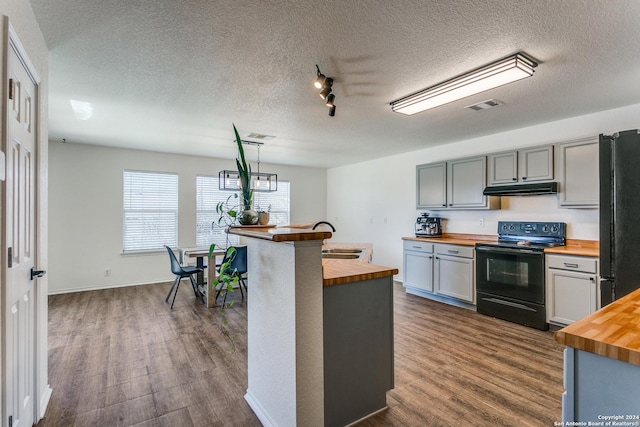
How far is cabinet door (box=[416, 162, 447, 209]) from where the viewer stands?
15.8 feet

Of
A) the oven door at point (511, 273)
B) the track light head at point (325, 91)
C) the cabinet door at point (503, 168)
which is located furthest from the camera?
the cabinet door at point (503, 168)

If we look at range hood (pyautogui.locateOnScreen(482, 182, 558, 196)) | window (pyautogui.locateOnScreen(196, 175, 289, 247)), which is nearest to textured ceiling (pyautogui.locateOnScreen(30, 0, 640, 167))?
range hood (pyautogui.locateOnScreen(482, 182, 558, 196))

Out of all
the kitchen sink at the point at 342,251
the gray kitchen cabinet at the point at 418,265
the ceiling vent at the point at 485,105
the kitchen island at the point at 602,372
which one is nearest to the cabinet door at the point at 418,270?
the gray kitchen cabinet at the point at 418,265

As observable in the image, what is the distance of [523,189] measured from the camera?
3797mm

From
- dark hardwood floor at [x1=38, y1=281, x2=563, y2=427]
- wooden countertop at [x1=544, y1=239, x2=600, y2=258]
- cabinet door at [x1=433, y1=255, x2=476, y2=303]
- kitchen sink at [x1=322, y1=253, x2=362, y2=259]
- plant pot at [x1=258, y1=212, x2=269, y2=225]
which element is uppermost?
plant pot at [x1=258, y1=212, x2=269, y2=225]

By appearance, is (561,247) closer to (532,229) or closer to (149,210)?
(532,229)

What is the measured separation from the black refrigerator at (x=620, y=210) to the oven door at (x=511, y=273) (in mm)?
1524

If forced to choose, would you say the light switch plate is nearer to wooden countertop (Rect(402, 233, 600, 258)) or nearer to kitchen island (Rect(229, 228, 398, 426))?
kitchen island (Rect(229, 228, 398, 426))

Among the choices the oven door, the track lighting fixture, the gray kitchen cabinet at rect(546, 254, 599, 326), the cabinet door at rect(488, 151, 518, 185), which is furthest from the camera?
the cabinet door at rect(488, 151, 518, 185)

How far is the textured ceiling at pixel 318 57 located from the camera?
1.77 m

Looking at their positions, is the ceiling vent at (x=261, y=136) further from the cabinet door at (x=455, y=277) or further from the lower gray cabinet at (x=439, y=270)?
the cabinet door at (x=455, y=277)

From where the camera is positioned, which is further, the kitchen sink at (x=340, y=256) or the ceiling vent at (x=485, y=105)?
the kitchen sink at (x=340, y=256)

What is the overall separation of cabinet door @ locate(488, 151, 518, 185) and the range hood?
88 mm

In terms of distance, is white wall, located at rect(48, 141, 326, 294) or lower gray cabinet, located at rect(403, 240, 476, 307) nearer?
lower gray cabinet, located at rect(403, 240, 476, 307)
